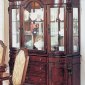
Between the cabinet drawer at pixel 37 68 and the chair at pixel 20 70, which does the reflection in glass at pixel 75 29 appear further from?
the chair at pixel 20 70

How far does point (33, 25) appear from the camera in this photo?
493 centimetres

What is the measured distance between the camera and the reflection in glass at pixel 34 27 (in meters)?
4.81

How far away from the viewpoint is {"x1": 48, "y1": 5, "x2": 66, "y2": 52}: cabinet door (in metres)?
4.62

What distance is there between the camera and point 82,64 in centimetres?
472

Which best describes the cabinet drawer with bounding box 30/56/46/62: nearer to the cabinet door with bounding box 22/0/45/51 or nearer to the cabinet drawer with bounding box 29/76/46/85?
the cabinet door with bounding box 22/0/45/51

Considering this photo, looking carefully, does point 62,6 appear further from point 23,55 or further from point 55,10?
point 23,55

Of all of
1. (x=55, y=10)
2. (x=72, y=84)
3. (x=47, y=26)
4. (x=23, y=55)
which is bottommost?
(x=72, y=84)

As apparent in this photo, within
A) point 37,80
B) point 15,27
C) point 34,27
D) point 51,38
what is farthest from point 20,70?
point 15,27

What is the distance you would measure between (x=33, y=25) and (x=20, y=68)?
1845 millimetres

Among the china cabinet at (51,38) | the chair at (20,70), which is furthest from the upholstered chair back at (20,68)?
the china cabinet at (51,38)

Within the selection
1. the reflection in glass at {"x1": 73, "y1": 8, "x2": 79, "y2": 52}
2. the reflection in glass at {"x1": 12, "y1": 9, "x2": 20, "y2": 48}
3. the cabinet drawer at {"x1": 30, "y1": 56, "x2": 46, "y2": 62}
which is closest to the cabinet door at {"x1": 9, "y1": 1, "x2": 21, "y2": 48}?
the reflection in glass at {"x1": 12, "y1": 9, "x2": 20, "y2": 48}

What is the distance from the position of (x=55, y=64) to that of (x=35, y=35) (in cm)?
72

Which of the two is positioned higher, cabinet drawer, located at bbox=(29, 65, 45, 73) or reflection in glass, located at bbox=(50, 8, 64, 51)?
reflection in glass, located at bbox=(50, 8, 64, 51)

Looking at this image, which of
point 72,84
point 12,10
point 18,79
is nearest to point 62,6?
point 12,10
